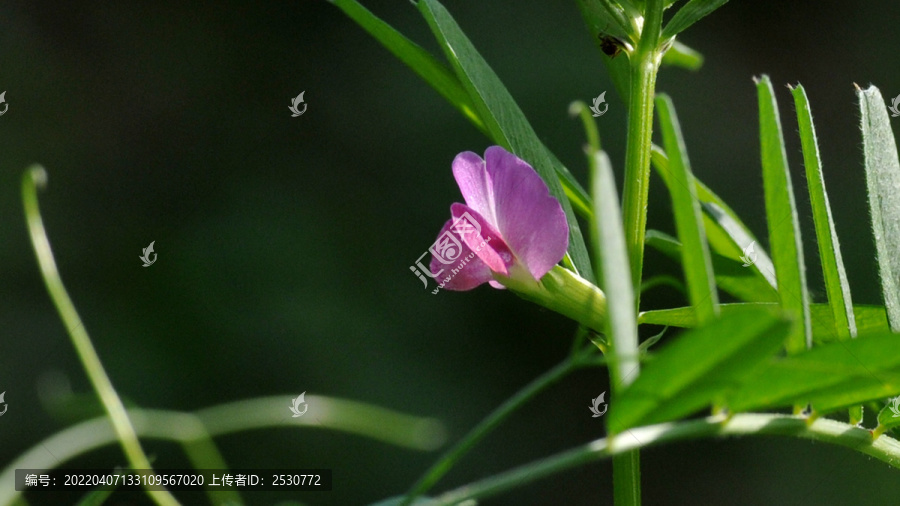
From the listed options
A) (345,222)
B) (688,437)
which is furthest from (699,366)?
(345,222)

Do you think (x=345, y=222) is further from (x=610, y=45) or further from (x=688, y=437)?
(x=688, y=437)

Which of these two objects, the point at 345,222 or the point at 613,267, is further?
the point at 345,222

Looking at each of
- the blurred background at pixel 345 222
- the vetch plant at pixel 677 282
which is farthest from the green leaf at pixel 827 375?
the blurred background at pixel 345 222

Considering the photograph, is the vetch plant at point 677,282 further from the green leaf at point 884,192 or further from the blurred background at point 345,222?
the blurred background at point 345,222

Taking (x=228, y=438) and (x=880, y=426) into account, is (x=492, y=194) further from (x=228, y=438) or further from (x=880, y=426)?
(x=228, y=438)

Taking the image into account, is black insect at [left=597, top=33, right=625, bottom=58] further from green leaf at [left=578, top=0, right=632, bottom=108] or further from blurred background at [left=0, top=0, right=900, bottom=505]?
blurred background at [left=0, top=0, right=900, bottom=505]

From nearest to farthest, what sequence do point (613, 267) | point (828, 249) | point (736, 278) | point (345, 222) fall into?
point (613, 267), point (828, 249), point (736, 278), point (345, 222)
